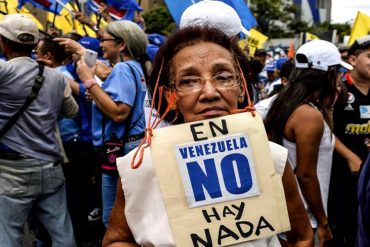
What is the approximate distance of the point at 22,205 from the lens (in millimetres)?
3152

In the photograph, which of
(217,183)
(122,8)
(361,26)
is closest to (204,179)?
(217,183)

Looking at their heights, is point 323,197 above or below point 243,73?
below

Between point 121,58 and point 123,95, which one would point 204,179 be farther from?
point 121,58

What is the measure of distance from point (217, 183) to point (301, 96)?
4.71 feet

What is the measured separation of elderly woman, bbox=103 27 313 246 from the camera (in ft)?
4.62

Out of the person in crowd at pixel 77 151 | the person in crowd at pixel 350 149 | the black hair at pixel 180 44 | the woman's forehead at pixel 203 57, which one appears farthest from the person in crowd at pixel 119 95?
the woman's forehead at pixel 203 57

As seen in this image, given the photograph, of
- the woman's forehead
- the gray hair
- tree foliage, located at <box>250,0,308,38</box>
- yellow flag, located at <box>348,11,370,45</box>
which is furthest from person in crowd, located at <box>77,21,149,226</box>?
tree foliage, located at <box>250,0,308,38</box>

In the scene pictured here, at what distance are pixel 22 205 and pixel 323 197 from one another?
1.89 meters

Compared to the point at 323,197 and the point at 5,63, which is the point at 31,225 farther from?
the point at 323,197

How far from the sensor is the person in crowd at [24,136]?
307cm

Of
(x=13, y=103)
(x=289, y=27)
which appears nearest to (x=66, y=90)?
(x=13, y=103)

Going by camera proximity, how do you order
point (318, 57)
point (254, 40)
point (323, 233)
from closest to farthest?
point (323, 233) < point (318, 57) < point (254, 40)

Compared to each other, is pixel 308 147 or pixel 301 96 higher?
pixel 301 96

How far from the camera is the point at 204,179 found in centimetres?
138
